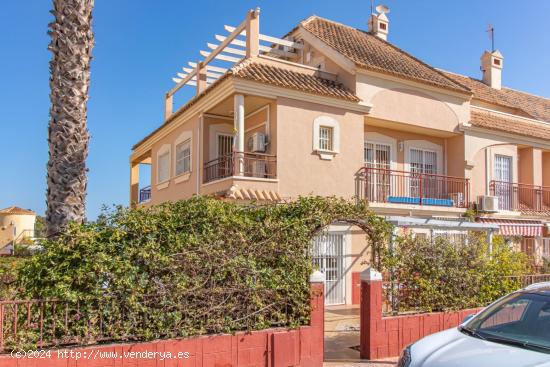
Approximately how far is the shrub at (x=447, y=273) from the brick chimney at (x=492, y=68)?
18308 mm

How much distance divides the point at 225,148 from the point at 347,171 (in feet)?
15.5

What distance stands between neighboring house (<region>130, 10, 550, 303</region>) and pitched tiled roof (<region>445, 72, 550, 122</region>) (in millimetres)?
329

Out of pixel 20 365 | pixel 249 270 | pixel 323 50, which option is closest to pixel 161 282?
pixel 249 270

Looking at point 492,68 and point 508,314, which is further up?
point 492,68

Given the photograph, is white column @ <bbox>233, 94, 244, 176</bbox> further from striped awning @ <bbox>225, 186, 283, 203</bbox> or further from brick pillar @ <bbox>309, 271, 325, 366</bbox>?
brick pillar @ <bbox>309, 271, 325, 366</bbox>

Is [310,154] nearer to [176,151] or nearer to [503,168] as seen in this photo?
[176,151]

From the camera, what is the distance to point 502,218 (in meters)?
20.1

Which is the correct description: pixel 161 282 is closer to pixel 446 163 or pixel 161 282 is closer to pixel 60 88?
pixel 60 88

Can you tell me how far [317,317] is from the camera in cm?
870

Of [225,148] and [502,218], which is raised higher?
[225,148]

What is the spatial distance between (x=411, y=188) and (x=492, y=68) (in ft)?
39.9

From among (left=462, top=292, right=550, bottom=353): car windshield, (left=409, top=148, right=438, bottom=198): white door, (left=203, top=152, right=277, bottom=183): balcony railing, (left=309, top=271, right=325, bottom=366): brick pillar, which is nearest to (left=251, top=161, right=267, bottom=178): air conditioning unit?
(left=203, top=152, right=277, bottom=183): balcony railing

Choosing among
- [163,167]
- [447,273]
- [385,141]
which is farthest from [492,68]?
[447,273]

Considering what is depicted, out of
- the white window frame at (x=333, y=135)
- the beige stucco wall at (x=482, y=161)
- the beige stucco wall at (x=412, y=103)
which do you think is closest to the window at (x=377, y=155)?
the beige stucco wall at (x=412, y=103)
